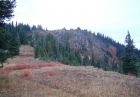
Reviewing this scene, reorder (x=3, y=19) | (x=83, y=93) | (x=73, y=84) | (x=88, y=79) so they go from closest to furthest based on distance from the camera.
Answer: (x=83, y=93) → (x=3, y=19) → (x=73, y=84) → (x=88, y=79)

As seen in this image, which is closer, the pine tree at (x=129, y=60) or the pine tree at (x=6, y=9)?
the pine tree at (x=6, y=9)

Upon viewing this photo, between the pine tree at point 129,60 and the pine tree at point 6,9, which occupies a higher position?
the pine tree at point 6,9

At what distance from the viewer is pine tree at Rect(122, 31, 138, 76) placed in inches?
1388

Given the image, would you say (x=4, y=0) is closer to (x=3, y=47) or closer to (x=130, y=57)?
(x=3, y=47)

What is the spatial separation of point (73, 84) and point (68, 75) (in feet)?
12.1

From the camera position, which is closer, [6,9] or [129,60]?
[6,9]

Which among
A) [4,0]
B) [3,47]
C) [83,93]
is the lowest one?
[83,93]

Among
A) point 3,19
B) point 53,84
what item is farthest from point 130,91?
point 3,19

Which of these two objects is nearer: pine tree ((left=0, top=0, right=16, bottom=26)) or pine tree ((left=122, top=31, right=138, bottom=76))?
pine tree ((left=0, top=0, right=16, bottom=26))

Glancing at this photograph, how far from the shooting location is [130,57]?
35.4 meters

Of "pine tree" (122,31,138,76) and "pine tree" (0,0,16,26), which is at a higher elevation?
"pine tree" (0,0,16,26)

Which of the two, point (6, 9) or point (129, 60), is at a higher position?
point (6, 9)

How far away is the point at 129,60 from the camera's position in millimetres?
35656

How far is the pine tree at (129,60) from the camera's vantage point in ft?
116
